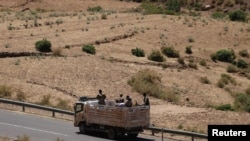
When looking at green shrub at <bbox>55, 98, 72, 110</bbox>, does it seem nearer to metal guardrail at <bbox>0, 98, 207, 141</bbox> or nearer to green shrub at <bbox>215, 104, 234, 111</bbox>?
metal guardrail at <bbox>0, 98, 207, 141</bbox>

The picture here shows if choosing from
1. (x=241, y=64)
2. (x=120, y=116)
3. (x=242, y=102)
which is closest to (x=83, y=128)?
(x=120, y=116)

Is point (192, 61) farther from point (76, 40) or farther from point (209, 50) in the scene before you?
point (76, 40)

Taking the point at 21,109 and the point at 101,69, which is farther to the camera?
the point at 101,69

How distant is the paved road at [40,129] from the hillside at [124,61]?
4.98m

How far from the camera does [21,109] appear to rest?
37.2 m

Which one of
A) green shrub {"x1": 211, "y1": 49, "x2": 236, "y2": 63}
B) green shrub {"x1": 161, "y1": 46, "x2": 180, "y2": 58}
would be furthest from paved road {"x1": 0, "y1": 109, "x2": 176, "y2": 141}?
green shrub {"x1": 211, "y1": 49, "x2": 236, "y2": 63}

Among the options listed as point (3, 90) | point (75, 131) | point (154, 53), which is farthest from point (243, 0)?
point (75, 131)

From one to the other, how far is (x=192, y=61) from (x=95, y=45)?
358 inches

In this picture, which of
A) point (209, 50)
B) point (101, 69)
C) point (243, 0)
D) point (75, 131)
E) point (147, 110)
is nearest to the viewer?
point (147, 110)

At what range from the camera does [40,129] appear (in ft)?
99.8

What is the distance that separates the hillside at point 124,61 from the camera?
41.2m

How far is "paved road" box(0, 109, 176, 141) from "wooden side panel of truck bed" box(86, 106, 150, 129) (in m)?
0.83

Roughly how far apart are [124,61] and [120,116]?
27.4 m

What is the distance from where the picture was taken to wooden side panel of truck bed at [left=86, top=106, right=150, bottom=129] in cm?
2786
